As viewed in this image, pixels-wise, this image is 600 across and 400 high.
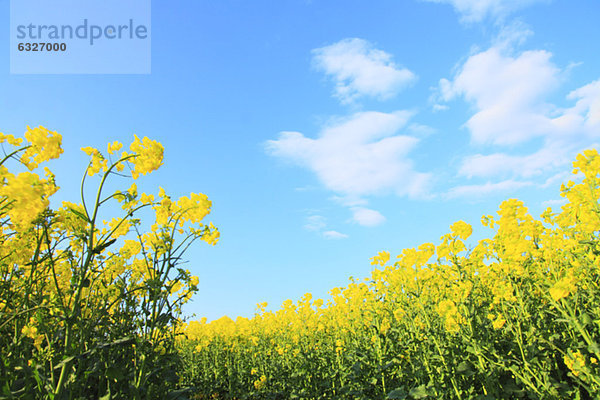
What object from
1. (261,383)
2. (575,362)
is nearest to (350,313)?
(261,383)

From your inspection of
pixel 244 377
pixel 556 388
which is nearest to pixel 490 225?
pixel 556 388

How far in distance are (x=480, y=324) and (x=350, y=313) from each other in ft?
8.57

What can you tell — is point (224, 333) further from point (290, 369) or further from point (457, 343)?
point (457, 343)

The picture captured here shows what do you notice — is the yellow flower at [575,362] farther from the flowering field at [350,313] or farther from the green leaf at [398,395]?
the green leaf at [398,395]

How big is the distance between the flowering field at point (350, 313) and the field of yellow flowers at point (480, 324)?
0.02m

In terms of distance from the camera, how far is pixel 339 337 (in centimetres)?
675

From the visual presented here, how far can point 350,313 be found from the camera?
21.1 ft

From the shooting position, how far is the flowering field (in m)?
2.51

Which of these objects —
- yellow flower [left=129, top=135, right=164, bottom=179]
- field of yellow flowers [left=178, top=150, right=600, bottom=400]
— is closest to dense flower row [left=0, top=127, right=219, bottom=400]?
yellow flower [left=129, top=135, right=164, bottom=179]

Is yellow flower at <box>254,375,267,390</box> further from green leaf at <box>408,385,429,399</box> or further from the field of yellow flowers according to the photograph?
green leaf at <box>408,385,429,399</box>

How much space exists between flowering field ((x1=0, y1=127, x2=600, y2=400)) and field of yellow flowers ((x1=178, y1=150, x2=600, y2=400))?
24mm

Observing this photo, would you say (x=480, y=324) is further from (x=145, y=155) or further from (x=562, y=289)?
(x=145, y=155)

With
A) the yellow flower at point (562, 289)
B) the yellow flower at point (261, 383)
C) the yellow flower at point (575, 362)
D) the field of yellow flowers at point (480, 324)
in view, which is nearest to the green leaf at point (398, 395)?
the field of yellow flowers at point (480, 324)

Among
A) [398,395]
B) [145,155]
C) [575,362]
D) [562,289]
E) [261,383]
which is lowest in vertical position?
[261,383]
